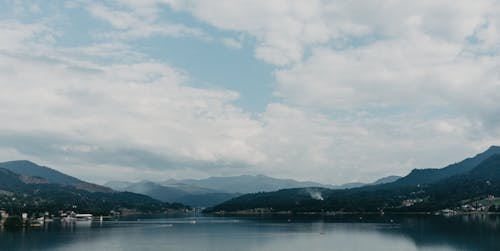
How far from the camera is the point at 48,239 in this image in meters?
111

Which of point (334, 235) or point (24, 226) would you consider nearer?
point (334, 235)

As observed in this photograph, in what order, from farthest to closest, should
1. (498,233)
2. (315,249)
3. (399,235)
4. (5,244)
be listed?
1. (399,235)
2. (498,233)
3. (5,244)
4. (315,249)

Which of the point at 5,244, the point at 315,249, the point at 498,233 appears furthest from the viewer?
the point at 498,233

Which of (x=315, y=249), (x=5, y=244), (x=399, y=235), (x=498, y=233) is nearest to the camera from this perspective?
(x=315, y=249)

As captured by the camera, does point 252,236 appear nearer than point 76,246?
No

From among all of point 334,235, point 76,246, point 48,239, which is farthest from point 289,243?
point 48,239

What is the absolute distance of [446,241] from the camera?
97.9 meters

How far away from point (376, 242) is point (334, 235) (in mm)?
18819

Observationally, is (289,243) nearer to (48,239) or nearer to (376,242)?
(376,242)

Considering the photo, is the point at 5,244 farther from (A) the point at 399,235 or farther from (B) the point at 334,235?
(A) the point at 399,235

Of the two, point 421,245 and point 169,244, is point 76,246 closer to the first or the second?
point 169,244

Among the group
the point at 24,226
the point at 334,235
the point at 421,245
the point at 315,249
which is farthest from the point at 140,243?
the point at 24,226

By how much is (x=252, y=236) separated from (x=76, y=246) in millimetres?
38114

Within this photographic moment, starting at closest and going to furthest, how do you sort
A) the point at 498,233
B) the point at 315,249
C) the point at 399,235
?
the point at 315,249
the point at 498,233
the point at 399,235
